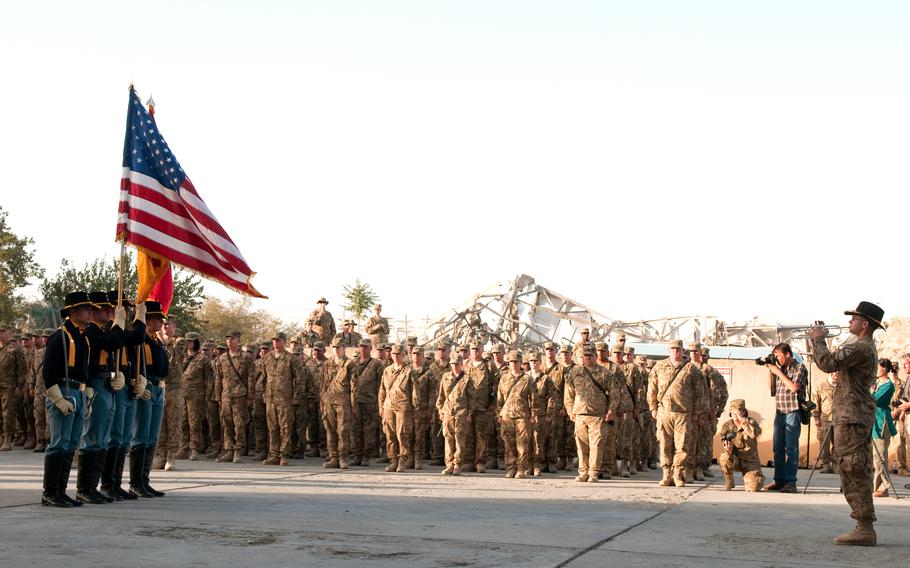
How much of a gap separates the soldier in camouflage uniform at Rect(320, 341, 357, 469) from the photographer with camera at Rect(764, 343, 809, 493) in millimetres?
6451

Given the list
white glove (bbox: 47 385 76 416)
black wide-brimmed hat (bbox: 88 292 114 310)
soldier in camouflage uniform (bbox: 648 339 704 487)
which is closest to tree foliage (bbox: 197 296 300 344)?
soldier in camouflage uniform (bbox: 648 339 704 487)

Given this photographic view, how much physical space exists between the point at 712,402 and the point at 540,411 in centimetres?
257

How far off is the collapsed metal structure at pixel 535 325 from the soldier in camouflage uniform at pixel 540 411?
1216 cm

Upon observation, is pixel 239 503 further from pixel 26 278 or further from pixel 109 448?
pixel 26 278

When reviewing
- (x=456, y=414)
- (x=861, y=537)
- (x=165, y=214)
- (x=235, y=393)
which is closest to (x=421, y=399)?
(x=456, y=414)

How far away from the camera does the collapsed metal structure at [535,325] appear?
1162 inches

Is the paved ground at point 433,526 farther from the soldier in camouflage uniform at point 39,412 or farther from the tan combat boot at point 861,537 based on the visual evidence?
the soldier in camouflage uniform at point 39,412

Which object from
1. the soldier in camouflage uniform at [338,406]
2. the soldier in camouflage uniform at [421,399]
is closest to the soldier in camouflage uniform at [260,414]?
the soldier in camouflage uniform at [338,406]

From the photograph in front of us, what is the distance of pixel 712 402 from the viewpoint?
16.1 meters

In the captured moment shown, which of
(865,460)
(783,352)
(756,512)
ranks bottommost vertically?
(756,512)

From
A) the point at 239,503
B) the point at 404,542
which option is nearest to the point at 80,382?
the point at 239,503

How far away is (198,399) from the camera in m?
17.8

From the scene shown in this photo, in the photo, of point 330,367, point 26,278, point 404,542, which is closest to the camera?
point 404,542

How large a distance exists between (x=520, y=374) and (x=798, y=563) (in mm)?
8256
